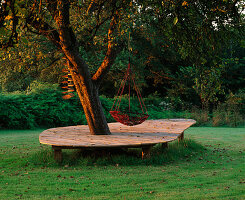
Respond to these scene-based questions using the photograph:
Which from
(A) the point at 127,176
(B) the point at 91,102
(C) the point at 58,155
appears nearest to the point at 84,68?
(B) the point at 91,102

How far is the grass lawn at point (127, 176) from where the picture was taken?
4266mm

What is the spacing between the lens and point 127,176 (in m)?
5.27

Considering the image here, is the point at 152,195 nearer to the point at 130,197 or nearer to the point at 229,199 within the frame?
the point at 130,197

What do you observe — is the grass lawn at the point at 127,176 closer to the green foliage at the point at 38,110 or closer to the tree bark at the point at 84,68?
the tree bark at the point at 84,68

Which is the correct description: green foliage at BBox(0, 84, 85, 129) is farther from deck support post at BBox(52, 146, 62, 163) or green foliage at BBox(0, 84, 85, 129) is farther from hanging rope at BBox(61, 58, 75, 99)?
deck support post at BBox(52, 146, 62, 163)

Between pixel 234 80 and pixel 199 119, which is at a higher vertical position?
pixel 234 80

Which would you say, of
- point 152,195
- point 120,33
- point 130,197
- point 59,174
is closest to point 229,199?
point 152,195

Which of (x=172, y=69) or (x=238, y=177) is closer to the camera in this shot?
(x=238, y=177)

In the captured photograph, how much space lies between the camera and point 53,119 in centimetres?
1532

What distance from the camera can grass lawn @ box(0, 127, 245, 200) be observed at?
14.0ft

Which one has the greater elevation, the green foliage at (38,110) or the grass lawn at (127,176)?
the green foliage at (38,110)

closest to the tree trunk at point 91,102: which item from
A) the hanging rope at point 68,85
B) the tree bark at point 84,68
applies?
the tree bark at point 84,68

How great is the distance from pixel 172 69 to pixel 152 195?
20.3 m

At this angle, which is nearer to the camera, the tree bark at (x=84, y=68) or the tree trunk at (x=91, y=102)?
the tree bark at (x=84, y=68)
